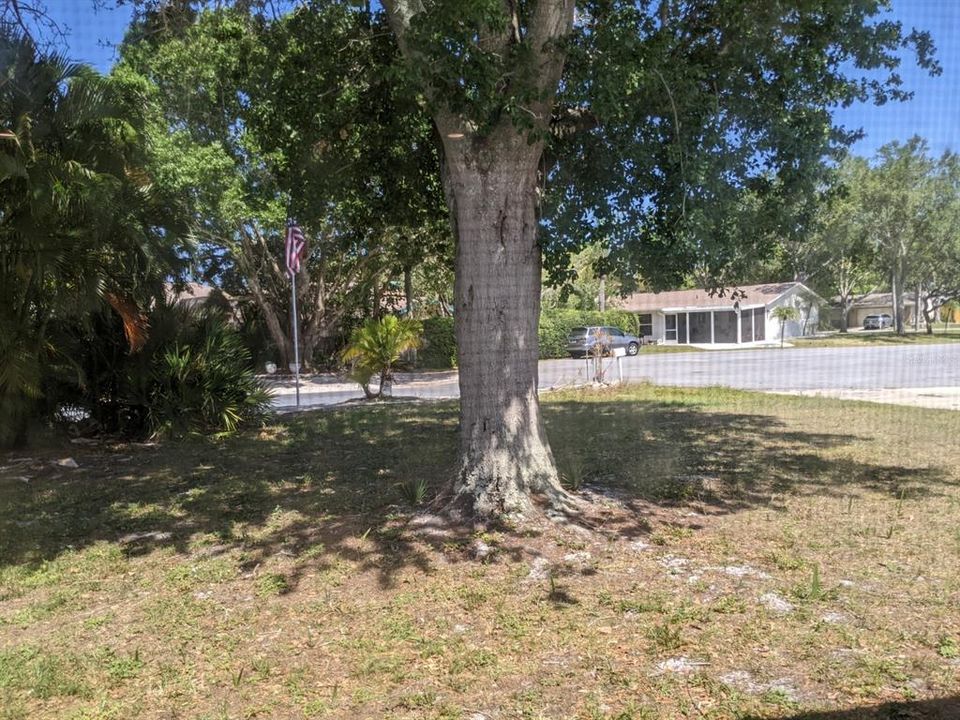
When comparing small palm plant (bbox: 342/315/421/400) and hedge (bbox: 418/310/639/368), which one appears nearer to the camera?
small palm plant (bbox: 342/315/421/400)

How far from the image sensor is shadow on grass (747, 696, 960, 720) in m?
2.86

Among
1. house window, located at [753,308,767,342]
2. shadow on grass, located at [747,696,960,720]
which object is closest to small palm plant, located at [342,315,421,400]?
shadow on grass, located at [747,696,960,720]

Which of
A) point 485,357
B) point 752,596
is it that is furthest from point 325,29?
point 752,596

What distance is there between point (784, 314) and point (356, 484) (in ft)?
113

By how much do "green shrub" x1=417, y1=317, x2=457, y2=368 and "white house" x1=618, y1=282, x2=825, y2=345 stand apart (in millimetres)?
12998

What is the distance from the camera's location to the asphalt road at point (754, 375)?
17125 mm

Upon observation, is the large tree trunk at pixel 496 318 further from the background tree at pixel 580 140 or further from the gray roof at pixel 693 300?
the gray roof at pixel 693 300

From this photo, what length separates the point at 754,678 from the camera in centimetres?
322

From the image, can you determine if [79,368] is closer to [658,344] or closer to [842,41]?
[842,41]

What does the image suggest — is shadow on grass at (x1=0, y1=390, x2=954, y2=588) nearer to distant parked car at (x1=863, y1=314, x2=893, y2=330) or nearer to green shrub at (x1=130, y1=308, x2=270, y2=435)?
green shrub at (x1=130, y1=308, x2=270, y2=435)

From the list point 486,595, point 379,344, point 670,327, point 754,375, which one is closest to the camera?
point 486,595

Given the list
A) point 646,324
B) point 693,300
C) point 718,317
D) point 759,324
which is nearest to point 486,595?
point 759,324

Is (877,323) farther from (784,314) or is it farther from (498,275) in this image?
(498,275)

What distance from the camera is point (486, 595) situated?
13.8ft
